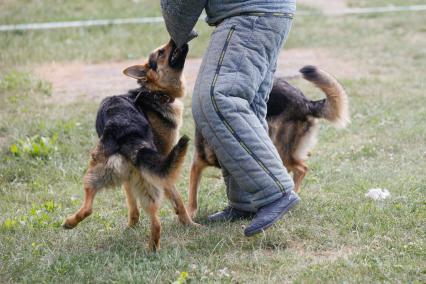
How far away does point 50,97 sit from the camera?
29.8 feet

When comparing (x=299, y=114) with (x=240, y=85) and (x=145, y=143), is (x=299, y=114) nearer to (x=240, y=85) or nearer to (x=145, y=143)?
(x=240, y=85)

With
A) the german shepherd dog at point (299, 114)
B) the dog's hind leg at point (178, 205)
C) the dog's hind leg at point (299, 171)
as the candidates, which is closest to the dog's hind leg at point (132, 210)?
the dog's hind leg at point (178, 205)

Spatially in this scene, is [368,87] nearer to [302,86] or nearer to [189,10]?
[302,86]

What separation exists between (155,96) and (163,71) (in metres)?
0.25

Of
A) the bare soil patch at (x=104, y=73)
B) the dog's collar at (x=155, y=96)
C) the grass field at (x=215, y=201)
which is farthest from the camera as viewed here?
the bare soil patch at (x=104, y=73)

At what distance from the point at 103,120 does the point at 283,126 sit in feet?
5.66

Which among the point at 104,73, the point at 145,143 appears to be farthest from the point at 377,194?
the point at 104,73

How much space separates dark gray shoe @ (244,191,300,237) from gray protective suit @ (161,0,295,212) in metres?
0.04

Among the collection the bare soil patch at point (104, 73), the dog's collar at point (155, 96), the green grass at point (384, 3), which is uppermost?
Result: the dog's collar at point (155, 96)

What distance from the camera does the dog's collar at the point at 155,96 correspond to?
5361 millimetres

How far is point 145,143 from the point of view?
182 inches

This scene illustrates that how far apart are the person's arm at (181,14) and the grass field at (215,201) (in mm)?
1447

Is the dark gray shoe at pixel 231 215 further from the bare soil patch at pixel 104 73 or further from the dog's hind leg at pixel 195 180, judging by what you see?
the bare soil patch at pixel 104 73

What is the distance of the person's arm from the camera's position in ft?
14.9
